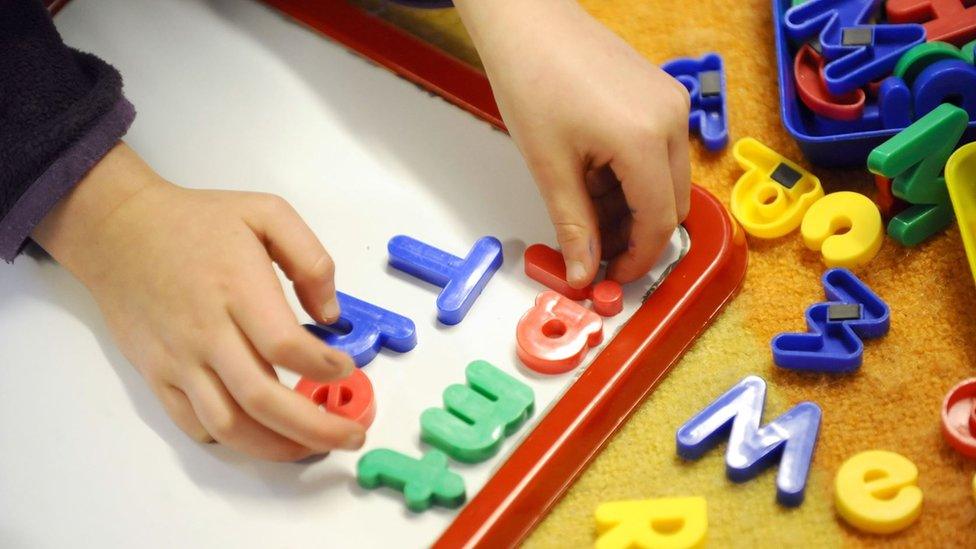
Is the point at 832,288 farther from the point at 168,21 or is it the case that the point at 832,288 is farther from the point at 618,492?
the point at 168,21

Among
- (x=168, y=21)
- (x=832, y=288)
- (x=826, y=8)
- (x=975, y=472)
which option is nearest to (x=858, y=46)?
(x=826, y=8)

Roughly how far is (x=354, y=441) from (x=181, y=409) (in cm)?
12

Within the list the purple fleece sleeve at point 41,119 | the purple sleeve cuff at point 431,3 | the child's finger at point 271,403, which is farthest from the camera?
the purple sleeve cuff at point 431,3

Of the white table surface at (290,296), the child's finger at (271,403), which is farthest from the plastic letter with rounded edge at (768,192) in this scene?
the child's finger at (271,403)

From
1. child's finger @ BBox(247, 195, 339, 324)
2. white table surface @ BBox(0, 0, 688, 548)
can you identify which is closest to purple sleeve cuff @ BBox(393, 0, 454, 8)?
white table surface @ BBox(0, 0, 688, 548)

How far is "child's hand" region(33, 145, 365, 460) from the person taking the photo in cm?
58

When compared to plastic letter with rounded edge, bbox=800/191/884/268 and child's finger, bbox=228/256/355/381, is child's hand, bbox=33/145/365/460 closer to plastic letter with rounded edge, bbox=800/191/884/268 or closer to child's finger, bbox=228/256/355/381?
child's finger, bbox=228/256/355/381

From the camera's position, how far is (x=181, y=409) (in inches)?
25.1

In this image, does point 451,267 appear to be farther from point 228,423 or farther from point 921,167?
point 921,167

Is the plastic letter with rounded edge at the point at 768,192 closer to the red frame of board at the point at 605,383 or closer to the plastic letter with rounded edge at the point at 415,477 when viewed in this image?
the red frame of board at the point at 605,383

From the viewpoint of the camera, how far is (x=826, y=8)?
2.61 ft

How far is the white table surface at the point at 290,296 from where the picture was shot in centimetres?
63

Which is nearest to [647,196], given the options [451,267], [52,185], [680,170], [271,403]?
[680,170]

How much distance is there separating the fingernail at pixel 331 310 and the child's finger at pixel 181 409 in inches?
3.8
